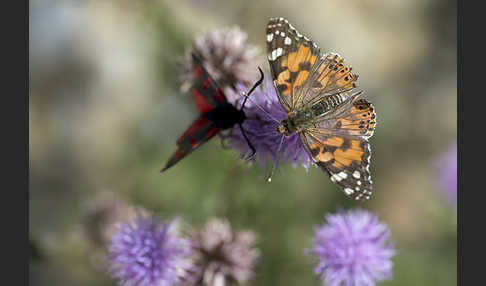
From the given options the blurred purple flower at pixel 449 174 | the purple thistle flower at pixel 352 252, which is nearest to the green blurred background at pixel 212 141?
the blurred purple flower at pixel 449 174

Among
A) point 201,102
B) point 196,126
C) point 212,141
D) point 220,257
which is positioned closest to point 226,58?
point 201,102

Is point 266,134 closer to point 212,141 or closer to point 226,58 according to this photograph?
point 226,58

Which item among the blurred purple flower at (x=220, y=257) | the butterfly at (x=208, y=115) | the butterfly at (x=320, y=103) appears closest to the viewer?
the butterfly at (x=320, y=103)

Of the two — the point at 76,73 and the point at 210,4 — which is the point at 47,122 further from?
the point at 210,4

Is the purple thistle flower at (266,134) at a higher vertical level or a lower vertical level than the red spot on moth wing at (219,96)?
lower

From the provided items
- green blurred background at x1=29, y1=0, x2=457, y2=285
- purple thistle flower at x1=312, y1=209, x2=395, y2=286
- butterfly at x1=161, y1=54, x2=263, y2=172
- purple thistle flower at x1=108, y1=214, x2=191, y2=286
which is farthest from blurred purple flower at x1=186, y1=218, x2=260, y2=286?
butterfly at x1=161, y1=54, x2=263, y2=172

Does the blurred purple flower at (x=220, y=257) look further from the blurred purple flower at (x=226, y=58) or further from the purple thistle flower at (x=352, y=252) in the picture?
the blurred purple flower at (x=226, y=58)

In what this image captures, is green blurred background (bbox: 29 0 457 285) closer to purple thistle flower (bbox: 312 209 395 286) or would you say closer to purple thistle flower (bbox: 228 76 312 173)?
purple thistle flower (bbox: 312 209 395 286)
